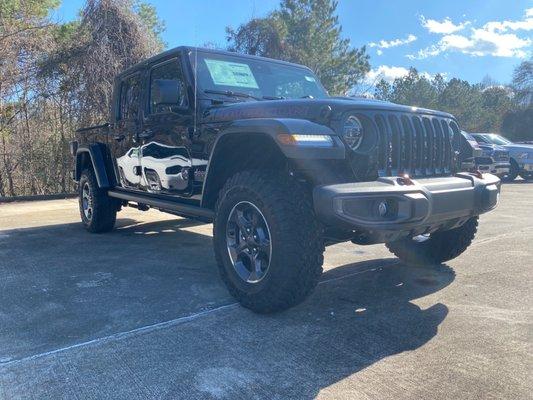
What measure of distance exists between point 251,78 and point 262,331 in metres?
2.57

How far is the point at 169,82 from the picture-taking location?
4102mm

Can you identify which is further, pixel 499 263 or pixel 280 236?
pixel 499 263

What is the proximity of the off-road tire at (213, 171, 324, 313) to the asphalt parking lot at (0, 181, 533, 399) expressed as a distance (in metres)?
0.19

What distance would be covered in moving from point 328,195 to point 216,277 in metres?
1.85

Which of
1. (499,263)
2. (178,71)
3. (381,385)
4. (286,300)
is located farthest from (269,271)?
(499,263)

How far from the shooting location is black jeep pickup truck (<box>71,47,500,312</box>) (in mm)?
3016

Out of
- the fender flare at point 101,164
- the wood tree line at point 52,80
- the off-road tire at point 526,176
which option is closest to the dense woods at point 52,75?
the wood tree line at point 52,80

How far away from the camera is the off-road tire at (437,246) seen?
4312 mm

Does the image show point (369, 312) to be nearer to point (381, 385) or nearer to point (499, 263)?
point (381, 385)

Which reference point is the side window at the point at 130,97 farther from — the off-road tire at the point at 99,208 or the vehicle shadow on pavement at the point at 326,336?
the vehicle shadow on pavement at the point at 326,336

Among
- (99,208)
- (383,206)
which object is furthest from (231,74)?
(99,208)

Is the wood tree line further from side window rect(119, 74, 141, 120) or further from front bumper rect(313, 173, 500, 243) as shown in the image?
front bumper rect(313, 173, 500, 243)

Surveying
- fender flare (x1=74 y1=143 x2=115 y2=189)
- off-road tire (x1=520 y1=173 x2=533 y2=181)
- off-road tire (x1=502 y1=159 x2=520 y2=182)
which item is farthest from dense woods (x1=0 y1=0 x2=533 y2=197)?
off-road tire (x1=520 y1=173 x2=533 y2=181)

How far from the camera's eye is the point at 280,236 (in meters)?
3.11
